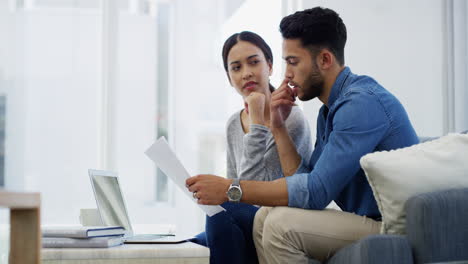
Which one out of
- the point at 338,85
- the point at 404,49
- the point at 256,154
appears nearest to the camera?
the point at 338,85

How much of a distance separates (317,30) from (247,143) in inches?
21.4

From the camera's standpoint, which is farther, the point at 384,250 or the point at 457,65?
the point at 457,65

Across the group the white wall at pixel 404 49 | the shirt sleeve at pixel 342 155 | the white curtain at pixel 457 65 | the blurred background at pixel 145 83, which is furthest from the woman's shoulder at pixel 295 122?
the white curtain at pixel 457 65

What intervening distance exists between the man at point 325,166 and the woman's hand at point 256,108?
34 cm

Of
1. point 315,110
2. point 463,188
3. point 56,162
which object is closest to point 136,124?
point 56,162

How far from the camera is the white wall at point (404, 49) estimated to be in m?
4.40

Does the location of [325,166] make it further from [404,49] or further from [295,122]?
[404,49]

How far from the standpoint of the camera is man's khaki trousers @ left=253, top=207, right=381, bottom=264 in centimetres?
162

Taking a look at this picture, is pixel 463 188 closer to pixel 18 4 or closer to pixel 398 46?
pixel 398 46

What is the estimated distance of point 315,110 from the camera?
14.1 feet

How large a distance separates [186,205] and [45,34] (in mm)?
1528

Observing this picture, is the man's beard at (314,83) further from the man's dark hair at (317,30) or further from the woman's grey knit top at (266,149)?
the woman's grey knit top at (266,149)

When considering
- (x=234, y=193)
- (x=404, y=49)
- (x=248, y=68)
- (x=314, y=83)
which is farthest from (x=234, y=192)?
(x=404, y=49)

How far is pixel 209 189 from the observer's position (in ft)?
5.85
